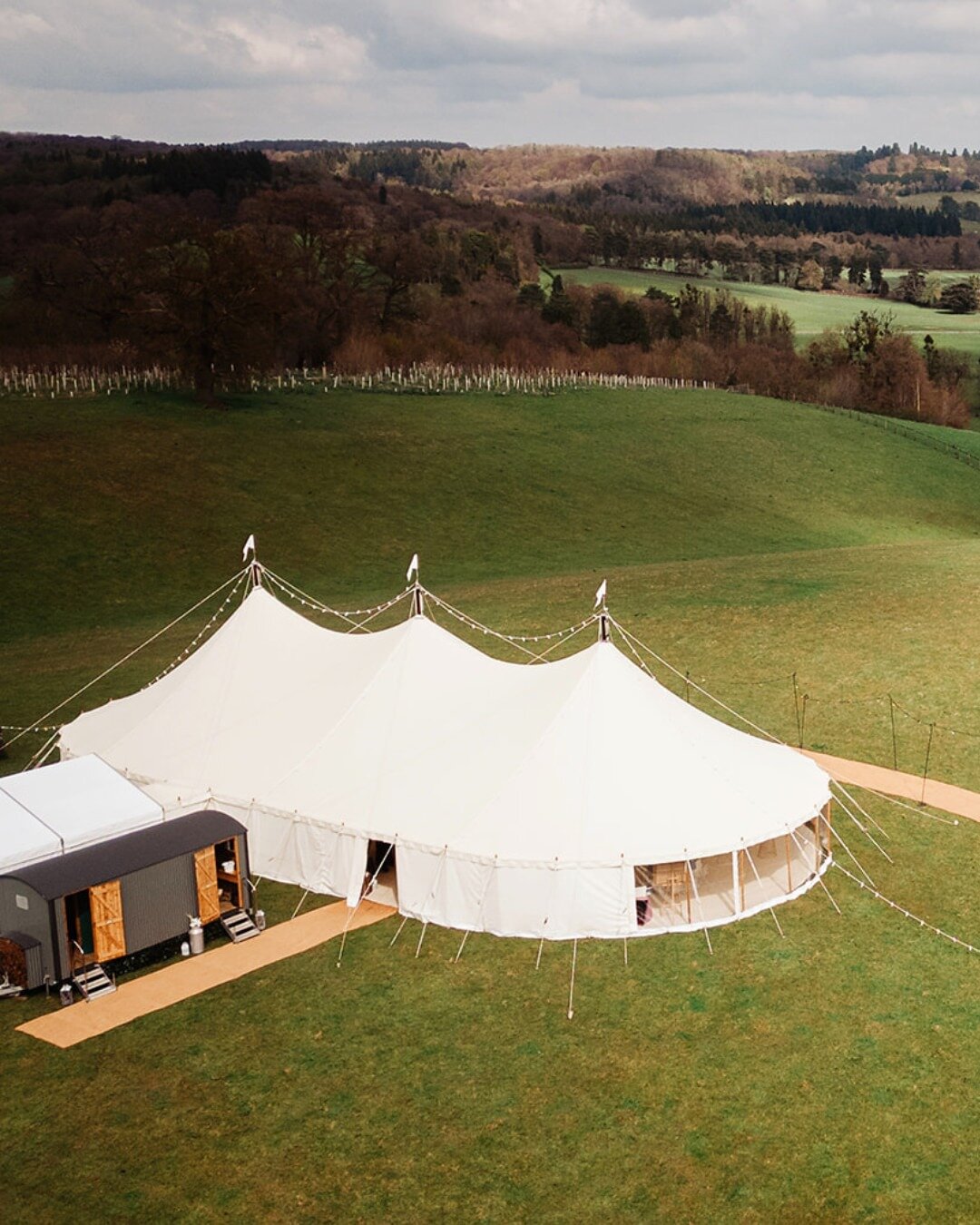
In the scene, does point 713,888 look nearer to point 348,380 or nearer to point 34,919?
point 34,919

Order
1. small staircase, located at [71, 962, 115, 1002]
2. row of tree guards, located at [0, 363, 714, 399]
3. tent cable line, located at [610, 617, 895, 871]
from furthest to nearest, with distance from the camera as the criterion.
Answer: row of tree guards, located at [0, 363, 714, 399] → tent cable line, located at [610, 617, 895, 871] → small staircase, located at [71, 962, 115, 1002]

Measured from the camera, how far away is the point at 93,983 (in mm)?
17969

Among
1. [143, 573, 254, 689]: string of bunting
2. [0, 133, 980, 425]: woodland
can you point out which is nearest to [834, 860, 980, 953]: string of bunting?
[143, 573, 254, 689]: string of bunting

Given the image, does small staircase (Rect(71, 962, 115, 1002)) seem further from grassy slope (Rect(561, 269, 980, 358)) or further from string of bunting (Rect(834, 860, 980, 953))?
grassy slope (Rect(561, 269, 980, 358))

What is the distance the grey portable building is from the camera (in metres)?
17.7

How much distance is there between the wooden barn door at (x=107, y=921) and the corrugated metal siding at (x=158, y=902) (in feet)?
0.29

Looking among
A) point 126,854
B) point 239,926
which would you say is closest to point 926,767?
point 239,926

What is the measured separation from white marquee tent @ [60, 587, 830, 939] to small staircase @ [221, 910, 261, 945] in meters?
1.59

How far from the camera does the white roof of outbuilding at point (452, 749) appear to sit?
19469 mm

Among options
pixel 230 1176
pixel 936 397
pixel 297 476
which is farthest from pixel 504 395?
pixel 230 1176

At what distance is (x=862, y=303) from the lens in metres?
170

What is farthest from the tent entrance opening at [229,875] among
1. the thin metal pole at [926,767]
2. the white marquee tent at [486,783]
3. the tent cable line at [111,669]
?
the thin metal pole at [926,767]

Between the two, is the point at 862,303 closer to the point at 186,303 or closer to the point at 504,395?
the point at 504,395

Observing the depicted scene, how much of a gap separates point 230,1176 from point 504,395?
218ft
